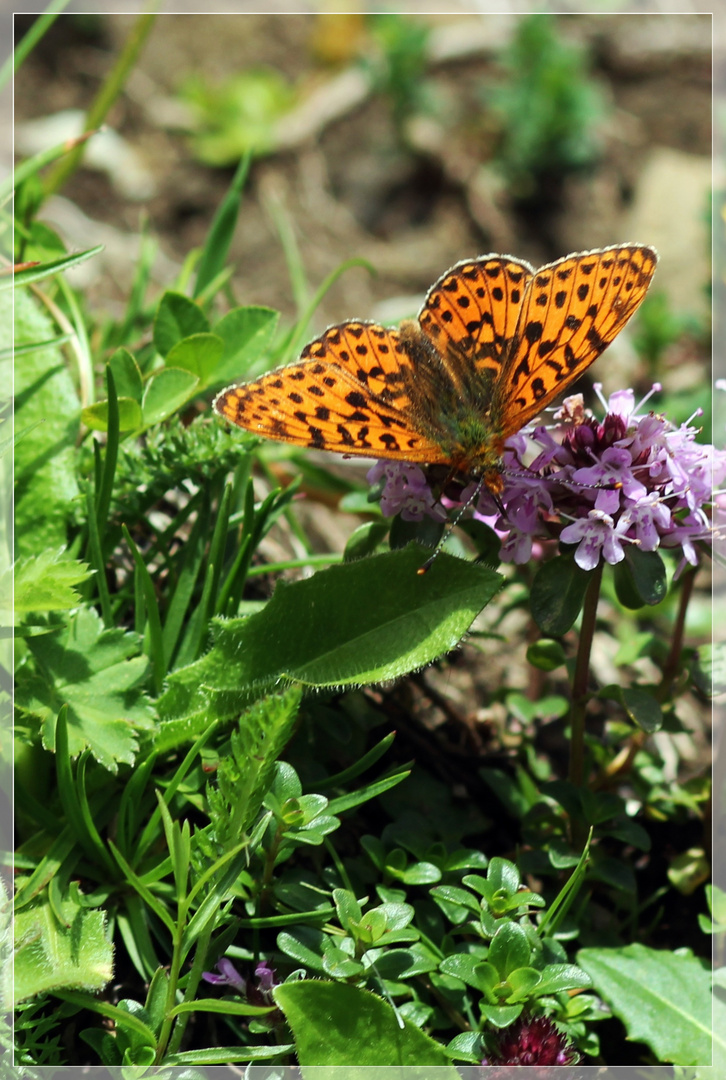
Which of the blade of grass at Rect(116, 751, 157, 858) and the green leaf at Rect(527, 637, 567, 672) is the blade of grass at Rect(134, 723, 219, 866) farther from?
the green leaf at Rect(527, 637, 567, 672)

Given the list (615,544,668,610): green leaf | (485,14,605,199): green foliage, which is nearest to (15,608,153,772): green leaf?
(615,544,668,610): green leaf

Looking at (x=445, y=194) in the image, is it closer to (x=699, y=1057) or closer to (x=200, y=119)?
(x=200, y=119)

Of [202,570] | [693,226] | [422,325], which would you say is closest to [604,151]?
[693,226]

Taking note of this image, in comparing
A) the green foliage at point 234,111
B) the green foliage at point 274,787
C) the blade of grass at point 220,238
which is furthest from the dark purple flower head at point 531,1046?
the green foliage at point 234,111

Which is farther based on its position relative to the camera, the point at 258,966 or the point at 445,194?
the point at 445,194

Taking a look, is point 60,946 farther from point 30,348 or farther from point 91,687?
point 30,348

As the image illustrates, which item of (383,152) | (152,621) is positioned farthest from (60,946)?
(383,152)
